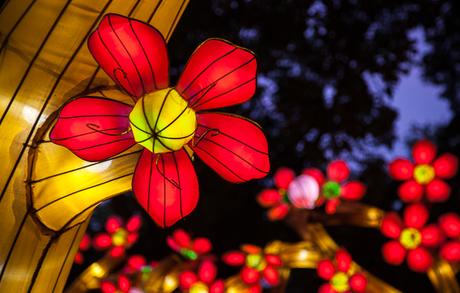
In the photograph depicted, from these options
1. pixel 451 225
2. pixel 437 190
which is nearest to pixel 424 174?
pixel 437 190

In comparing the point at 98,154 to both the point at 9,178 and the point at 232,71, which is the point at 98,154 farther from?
the point at 232,71

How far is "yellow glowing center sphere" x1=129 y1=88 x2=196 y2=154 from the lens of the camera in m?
2.56

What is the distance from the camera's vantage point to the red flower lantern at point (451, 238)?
19.2ft

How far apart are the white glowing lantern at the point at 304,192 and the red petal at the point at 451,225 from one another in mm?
1710

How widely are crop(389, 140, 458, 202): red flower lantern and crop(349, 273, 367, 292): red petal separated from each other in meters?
1.18

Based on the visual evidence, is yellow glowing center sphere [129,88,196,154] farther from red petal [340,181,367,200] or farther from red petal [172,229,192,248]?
red petal [172,229,192,248]

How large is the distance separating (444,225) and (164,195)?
454 centimetres

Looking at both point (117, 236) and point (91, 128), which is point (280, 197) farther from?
point (91, 128)

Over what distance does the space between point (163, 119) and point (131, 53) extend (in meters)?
0.41

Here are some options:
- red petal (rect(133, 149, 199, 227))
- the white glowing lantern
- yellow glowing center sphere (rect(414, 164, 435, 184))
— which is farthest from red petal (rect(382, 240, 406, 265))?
red petal (rect(133, 149, 199, 227))

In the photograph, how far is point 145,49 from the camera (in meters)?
2.62

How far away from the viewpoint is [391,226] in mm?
6164

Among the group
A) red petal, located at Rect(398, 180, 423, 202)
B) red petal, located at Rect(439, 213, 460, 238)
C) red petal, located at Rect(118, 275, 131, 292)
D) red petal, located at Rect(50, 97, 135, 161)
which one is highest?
red petal, located at Rect(50, 97, 135, 161)

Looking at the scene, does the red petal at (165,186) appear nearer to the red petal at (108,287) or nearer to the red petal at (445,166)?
the red petal at (445,166)
